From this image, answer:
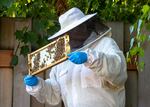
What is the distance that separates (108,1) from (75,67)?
158 cm

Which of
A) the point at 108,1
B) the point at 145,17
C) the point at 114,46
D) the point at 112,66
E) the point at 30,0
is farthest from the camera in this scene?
the point at 108,1

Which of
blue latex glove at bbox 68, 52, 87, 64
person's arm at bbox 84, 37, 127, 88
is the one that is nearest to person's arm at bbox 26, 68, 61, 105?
person's arm at bbox 84, 37, 127, 88

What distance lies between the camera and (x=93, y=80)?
3.60 meters

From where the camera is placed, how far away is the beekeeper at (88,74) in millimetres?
3414

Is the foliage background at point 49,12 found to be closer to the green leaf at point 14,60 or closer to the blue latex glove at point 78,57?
the green leaf at point 14,60

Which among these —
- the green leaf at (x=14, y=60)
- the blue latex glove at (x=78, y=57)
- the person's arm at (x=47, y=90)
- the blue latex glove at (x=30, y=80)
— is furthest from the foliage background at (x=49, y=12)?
the blue latex glove at (x=78, y=57)

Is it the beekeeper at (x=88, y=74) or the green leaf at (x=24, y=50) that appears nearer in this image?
the beekeeper at (x=88, y=74)

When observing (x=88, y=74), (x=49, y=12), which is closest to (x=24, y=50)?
(x=49, y=12)

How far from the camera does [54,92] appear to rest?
3.97 meters

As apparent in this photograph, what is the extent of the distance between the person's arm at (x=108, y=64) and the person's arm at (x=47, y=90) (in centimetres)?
54

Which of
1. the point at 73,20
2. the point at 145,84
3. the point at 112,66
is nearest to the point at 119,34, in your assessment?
the point at 145,84

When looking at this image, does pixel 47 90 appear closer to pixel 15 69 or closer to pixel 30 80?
pixel 30 80

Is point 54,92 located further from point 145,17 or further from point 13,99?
point 145,17

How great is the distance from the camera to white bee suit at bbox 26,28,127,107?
3.31 metres
